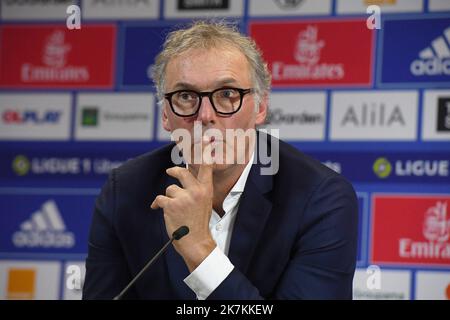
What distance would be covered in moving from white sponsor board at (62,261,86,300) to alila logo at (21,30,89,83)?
101 centimetres

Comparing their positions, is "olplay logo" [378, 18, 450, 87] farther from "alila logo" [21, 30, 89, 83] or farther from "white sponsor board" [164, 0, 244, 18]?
"alila logo" [21, 30, 89, 83]

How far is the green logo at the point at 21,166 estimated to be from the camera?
14.1 feet

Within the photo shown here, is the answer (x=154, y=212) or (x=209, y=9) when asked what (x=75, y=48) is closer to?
(x=209, y=9)

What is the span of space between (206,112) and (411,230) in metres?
2.10

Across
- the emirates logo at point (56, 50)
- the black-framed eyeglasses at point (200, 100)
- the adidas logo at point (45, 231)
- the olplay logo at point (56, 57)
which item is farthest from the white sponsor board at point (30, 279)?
the black-framed eyeglasses at point (200, 100)

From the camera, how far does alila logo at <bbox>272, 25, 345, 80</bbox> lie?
402cm

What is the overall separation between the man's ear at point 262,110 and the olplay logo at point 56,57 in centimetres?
210

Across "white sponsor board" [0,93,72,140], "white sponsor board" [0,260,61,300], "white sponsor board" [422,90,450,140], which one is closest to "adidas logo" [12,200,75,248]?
"white sponsor board" [0,260,61,300]

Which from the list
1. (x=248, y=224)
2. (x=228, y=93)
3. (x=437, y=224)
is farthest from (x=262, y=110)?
(x=437, y=224)

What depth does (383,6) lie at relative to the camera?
3.95 m

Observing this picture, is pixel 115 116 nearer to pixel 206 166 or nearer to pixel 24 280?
pixel 24 280

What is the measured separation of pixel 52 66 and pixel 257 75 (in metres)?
2.39

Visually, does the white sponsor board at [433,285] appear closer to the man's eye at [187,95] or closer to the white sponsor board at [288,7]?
the white sponsor board at [288,7]
